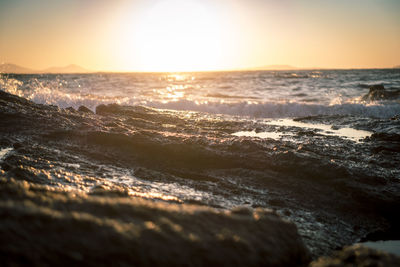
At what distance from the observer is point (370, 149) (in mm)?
4758

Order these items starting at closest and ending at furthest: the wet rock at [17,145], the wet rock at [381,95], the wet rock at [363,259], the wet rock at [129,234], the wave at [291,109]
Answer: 1. the wet rock at [129,234]
2. the wet rock at [363,259]
3. the wet rock at [17,145]
4. the wave at [291,109]
5. the wet rock at [381,95]

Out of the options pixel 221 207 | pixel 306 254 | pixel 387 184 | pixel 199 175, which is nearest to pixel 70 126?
pixel 199 175

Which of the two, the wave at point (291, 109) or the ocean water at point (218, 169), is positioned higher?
the wave at point (291, 109)

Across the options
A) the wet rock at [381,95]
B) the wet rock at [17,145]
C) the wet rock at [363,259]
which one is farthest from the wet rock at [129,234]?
the wet rock at [381,95]

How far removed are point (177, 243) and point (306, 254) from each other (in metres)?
0.85

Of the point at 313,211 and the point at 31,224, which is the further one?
the point at 313,211

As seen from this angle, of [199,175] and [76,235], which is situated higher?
[76,235]

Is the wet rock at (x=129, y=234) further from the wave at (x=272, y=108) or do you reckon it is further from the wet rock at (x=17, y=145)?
the wave at (x=272, y=108)

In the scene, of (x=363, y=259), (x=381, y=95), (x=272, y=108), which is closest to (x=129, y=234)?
(x=363, y=259)

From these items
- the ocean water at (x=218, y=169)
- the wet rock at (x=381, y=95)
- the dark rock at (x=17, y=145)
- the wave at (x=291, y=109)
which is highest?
the wet rock at (x=381, y=95)

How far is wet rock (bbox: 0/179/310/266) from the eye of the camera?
1069mm

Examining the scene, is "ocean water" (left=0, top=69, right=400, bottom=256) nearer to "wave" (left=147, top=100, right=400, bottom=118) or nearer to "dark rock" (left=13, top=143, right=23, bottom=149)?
"dark rock" (left=13, top=143, right=23, bottom=149)

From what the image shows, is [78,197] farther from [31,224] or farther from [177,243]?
[177,243]

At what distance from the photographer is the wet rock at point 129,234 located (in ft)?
3.51
